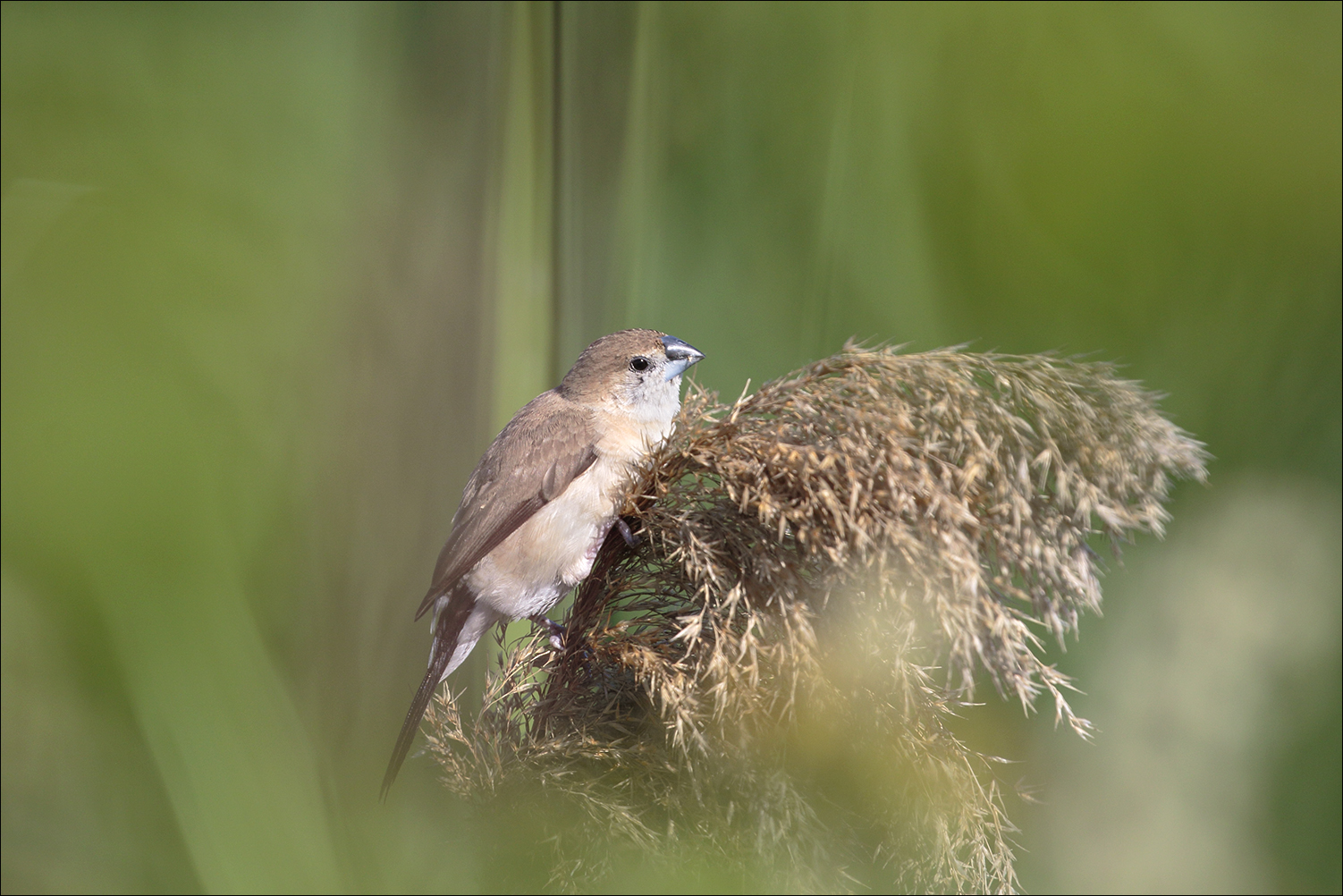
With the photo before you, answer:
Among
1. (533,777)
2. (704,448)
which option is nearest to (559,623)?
(533,777)

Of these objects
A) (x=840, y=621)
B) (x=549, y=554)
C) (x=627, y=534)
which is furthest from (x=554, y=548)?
(x=840, y=621)

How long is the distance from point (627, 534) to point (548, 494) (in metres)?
0.39

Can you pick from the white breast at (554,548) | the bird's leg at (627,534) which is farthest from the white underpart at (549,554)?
the bird's leg at (627,534)

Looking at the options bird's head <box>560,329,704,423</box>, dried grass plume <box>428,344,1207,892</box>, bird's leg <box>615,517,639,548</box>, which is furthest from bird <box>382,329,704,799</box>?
dried grass plume <box>428,344,1207,892</box>

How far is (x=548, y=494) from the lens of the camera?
1.24 m

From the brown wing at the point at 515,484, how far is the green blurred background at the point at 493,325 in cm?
29

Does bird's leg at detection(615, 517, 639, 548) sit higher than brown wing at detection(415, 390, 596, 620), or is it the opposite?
bird's leg at detection(615, 517, 639, 548)

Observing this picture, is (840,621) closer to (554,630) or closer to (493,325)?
(554,630)

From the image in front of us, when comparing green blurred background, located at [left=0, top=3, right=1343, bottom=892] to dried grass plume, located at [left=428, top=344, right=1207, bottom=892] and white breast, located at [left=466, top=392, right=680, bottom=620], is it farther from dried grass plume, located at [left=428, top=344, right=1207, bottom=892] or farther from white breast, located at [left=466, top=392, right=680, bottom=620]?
white breast, located at [left=466, top=392, right=680, bottom=620]

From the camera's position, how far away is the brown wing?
1.21 m

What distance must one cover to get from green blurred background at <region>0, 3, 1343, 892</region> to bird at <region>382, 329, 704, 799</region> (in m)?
0.20

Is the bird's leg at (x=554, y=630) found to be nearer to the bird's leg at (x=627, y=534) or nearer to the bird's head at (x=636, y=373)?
the bird's leg at (x=627, y=534)

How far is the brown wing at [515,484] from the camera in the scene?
3.98 ft

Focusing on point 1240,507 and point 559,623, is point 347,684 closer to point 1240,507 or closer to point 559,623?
point 559,623
